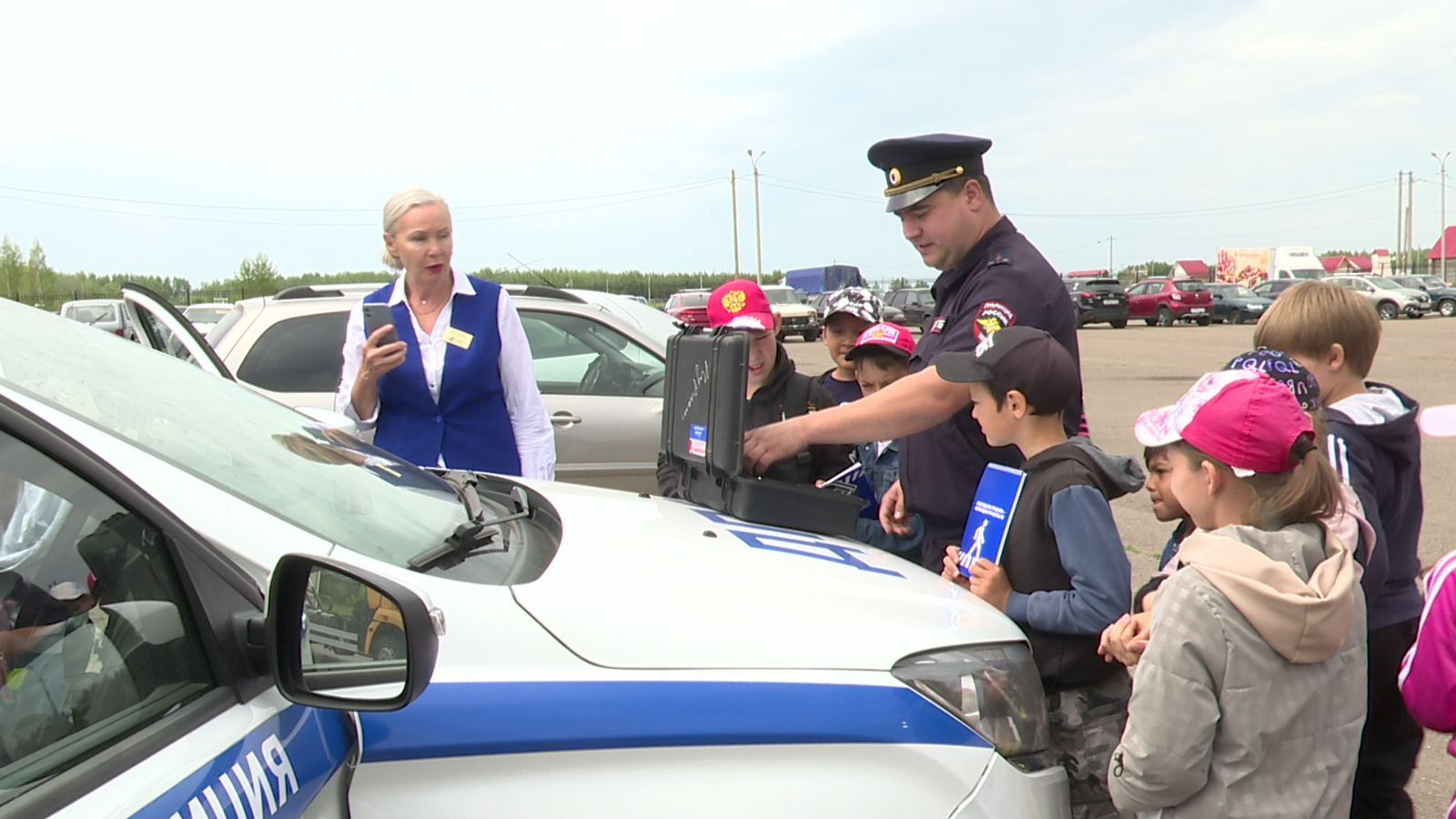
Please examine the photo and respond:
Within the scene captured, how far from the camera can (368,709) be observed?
4.04 ft

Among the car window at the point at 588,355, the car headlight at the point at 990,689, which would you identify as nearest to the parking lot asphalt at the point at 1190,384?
the car headlight at the point at 990,689

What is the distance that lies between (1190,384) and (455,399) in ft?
46.4

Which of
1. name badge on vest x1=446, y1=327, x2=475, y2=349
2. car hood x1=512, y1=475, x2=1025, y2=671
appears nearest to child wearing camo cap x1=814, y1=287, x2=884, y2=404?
name badge on vest x1=446, y1=327, x2=475, y2=349

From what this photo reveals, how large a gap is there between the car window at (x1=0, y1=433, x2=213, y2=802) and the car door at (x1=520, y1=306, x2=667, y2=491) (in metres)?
4.28

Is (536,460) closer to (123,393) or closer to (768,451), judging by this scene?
(768,451)

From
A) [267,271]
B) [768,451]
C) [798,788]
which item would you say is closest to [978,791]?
[798,788]

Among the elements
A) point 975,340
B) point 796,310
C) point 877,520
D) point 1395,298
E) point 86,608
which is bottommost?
point 1395,298

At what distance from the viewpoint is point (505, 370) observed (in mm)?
3518

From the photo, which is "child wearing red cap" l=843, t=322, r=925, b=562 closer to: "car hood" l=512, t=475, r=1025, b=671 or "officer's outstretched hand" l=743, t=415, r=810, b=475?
"officer's outstretched hand" l=743, t=415, r=810, b=475

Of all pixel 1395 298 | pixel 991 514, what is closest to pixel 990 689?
pixel 991 514

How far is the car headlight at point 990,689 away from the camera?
1728 mm

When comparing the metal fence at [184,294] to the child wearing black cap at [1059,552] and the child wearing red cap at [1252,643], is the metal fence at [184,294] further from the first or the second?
the child wearing red cap at [1252,643]

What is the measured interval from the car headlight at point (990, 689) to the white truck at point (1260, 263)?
58.3 m

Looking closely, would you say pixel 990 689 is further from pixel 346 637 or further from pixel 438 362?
pixel 438 362
